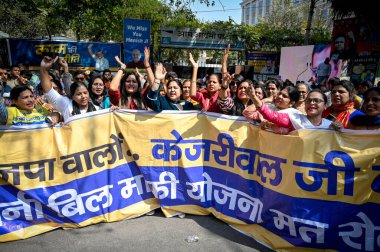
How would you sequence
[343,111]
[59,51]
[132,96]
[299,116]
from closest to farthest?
[299,116] → [343,111] → [132,96] → [59,51]

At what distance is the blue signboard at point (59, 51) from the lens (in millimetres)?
12070

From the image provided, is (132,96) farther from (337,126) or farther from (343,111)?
(343,111)

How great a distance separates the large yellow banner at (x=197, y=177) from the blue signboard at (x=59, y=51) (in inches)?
402

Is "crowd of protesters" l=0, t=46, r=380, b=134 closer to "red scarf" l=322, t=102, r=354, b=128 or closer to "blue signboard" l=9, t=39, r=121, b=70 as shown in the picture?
"red scarf" l=322, t=102, r=354, b=128

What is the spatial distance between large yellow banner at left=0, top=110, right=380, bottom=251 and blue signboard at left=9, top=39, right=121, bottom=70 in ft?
33.5

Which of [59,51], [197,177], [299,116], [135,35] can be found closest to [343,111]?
[299,116]

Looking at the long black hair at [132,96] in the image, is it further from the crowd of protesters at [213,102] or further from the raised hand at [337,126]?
the raised hand at [337,126]

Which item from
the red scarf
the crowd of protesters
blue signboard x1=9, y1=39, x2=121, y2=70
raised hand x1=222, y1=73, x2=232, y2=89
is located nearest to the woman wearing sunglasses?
the crowd of protesters

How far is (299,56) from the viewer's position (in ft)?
47.9

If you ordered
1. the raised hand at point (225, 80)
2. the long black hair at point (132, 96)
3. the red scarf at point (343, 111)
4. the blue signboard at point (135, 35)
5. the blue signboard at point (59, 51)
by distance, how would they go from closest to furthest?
the red scarf at point (343, 111) → the raised hand at point (225, 80) → the long black hair at point (132, 96) → the blue signboard at point (135, 35) → the blue signboard at point (59, 51)

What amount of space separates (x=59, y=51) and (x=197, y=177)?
11320mm

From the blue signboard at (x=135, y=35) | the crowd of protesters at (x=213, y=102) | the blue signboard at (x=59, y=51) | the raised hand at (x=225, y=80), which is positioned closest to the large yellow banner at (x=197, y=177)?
the crowd of protesters at (x=213, y=102)

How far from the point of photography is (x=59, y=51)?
493 inches

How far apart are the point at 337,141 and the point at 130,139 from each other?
2177 millimetres
